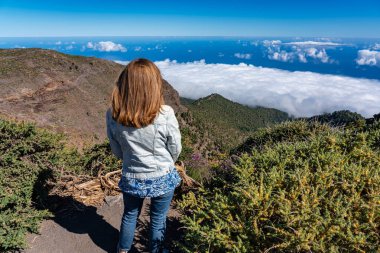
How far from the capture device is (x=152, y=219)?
3.39 m

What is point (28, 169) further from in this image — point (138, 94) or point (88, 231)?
point (138, 94)

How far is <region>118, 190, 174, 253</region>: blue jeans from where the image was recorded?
3.35m

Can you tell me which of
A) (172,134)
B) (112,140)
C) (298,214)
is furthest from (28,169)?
(298,214)

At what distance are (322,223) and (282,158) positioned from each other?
1.24 m

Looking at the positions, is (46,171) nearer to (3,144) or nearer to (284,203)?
(3,144)

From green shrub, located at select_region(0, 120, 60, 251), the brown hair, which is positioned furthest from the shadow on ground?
the brown hair

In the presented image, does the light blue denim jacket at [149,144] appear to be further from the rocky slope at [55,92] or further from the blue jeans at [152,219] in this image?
the rocky slope at [55,92]

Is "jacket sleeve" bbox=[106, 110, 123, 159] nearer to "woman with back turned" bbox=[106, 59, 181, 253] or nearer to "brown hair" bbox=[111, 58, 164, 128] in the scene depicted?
"woman with back turned" bbox=[106, 59, 181, 253]

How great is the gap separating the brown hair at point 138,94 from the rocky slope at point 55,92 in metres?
26.1

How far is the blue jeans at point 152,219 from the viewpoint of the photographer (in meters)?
3.35

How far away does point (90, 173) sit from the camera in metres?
5.29

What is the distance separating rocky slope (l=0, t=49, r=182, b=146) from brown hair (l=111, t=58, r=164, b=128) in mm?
26056

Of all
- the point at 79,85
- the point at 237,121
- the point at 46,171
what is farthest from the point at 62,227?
the point at 237,121

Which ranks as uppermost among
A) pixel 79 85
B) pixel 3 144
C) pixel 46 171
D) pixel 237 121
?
Answer: pixel 3 144
